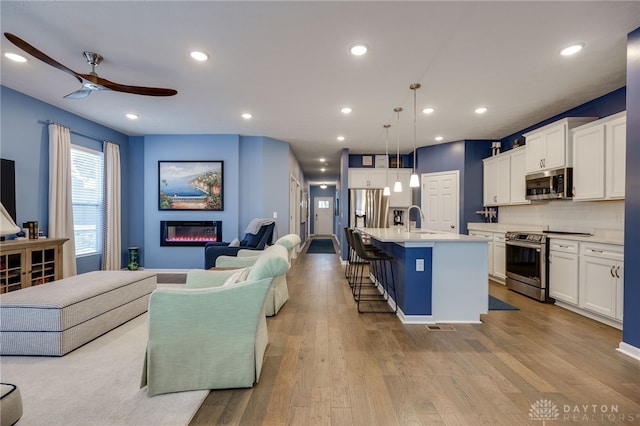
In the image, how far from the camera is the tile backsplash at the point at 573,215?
346 centimetres

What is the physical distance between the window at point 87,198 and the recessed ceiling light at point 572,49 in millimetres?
6420

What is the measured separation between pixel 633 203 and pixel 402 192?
477 centimetres

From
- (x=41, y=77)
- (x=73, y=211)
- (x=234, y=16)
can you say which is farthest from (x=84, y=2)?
(x=73, y=211)

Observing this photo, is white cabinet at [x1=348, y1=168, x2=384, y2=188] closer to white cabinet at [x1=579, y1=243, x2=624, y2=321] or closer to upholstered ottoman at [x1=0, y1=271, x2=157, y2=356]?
white cabinet at [x1=579, y1=243, x2=624, y2=321]

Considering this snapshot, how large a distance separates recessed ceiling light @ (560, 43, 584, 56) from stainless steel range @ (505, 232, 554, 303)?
221 centimetres

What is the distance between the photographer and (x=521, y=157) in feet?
15.5

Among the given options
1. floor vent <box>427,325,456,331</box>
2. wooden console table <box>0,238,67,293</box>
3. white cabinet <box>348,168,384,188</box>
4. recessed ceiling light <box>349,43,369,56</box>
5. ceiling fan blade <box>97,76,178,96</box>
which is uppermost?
recessed ceiling light <box>349,43,369,56</box>

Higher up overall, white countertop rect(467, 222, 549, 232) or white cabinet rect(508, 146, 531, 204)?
white cabinet rect(508, 146, 531, 204)

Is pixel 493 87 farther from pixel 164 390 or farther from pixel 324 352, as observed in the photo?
pixel 164 390

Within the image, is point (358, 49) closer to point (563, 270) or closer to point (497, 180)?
point (563, 270)

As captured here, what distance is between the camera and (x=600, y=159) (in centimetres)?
328

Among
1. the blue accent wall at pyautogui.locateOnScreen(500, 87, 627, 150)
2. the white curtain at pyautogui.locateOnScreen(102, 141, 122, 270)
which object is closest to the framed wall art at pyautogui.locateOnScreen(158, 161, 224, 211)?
the white curtain at pyautogui.locateOnScreen(102, 141, 122, 270)

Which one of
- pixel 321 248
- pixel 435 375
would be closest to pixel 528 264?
pixel 435 375

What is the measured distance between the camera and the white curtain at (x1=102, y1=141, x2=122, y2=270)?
513cm
